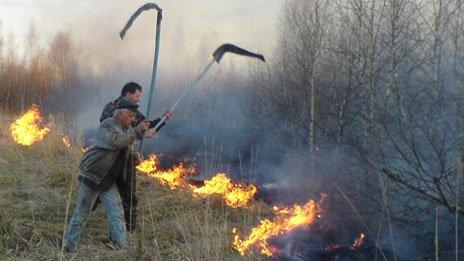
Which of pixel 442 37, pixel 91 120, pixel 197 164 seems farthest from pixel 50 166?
pixel 91 120

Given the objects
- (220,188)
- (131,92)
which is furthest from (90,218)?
(220,188)

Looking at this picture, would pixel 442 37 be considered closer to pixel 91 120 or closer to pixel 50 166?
pixel 50 166

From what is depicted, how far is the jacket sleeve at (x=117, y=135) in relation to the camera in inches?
215

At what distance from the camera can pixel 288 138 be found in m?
14.2

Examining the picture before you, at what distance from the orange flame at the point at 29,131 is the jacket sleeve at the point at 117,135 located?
25.5ft

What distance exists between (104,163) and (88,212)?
620mm

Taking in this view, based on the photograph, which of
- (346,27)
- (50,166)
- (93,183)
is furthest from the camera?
(346,27)

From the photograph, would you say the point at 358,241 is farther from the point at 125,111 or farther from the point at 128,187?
the point at 125,111

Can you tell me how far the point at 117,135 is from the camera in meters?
5.52

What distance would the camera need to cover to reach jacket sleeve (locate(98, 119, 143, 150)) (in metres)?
5.47

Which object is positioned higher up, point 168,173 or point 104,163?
point 104,163

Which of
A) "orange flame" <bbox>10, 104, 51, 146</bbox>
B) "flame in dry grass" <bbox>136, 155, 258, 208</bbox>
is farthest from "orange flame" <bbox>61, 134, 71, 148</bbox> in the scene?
"flame in dry grass" <bbox>136, 155, 258, 208</bbox>

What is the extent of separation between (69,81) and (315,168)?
18188 mm

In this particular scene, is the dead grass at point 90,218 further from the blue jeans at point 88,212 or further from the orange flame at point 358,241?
the orange flame at point 358,241
